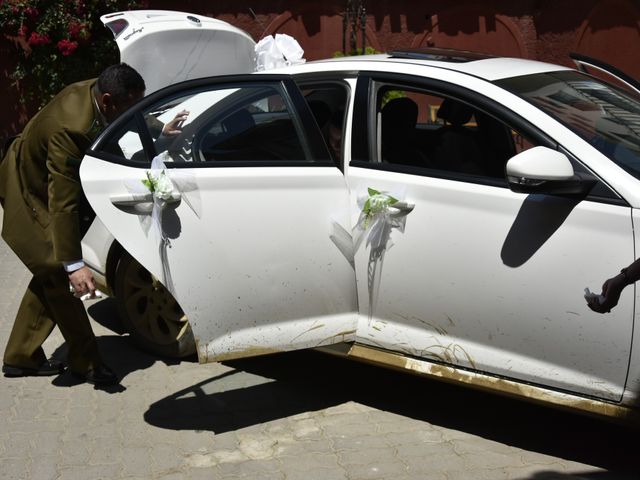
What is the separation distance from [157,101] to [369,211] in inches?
48.0

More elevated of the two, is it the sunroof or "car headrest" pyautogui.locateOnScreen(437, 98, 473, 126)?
the sunroof

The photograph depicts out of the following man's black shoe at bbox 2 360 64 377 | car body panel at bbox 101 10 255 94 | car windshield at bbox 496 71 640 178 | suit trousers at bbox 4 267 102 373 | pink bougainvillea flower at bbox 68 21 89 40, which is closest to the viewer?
car windshield at bbox 496 71 640 178

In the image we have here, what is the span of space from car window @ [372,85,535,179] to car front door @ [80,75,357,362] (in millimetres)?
340

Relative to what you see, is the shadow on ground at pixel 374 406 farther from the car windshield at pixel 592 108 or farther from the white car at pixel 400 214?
the car windshield at pixel 592 108

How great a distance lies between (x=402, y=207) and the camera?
416 cm

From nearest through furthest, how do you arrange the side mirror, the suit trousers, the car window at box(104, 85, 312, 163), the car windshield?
the side mirror → the car windshield → the car window at box(104, 85, 312, 163) → the suit trousers

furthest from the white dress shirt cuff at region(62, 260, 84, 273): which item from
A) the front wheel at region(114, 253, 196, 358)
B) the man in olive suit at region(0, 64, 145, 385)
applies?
the front wheel at region(114, 253, 196, 358)

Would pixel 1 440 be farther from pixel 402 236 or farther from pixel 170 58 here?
pixel 170 58

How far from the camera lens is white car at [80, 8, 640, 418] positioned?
376 centimetres

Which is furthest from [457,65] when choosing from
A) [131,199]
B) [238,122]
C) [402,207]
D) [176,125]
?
[131,199]

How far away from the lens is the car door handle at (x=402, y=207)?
4.14m

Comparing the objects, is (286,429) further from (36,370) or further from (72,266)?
(36,370)

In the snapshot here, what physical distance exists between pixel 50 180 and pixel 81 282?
53 cm

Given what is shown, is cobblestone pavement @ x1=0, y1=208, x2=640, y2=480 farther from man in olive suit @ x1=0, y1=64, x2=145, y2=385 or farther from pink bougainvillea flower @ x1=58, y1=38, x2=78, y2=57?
pink bougainvillea flower @ x1=58, y1=38, x2=78, y2=57
